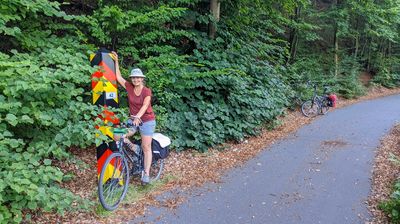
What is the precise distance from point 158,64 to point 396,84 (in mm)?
25784

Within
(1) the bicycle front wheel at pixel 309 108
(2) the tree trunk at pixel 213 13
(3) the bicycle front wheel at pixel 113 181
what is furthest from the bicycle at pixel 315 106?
(3) the bicycle front wheel at pixel 113 181

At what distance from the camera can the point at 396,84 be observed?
27.4 meters

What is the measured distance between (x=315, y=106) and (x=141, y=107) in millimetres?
10855

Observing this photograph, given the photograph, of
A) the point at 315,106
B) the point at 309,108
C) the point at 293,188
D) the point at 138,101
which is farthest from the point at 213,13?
the point at 315,106

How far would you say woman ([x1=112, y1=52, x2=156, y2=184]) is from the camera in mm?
5449

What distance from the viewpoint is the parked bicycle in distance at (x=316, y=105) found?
14.5 metres

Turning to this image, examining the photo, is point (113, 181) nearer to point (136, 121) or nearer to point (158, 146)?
point (136, 121)

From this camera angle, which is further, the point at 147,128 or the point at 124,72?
the point at 124,72

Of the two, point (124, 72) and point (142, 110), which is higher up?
point (124, 72)

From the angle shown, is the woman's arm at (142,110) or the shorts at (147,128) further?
A: the shorts at (147,128)

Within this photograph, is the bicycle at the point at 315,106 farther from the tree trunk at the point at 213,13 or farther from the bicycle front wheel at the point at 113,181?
the bicycle front wheel at the point at 113,181

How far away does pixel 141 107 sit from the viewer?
18.1 feet

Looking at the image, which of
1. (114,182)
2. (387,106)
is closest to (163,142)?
(114,182)

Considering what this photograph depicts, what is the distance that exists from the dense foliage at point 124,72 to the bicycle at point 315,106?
2.47 feet
